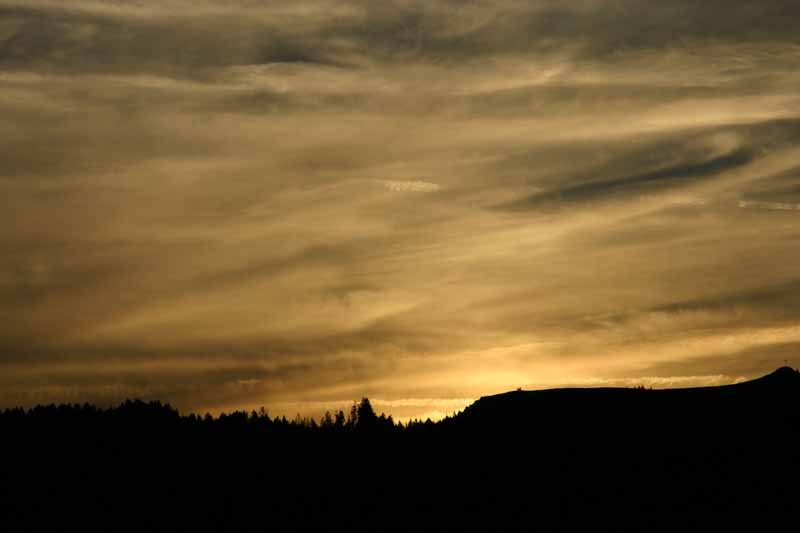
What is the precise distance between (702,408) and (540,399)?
1517 centimetres

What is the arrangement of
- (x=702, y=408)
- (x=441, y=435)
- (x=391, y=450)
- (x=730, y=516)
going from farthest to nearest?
1. (x=391, y=450)
2. (x=441, y=435)
3. (x=702, y=408)
4. (x=730, y=516)

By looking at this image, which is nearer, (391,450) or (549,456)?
(549,456)

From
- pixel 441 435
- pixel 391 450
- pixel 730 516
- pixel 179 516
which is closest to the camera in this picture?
pixel 730 516

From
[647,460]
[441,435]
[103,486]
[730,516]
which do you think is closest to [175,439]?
[103,486]

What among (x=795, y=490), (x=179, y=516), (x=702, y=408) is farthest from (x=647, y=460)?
(x=179, y=516)

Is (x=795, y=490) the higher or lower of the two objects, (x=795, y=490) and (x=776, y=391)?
the lower

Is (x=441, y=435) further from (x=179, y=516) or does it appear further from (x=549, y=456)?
(x=179, y=516)

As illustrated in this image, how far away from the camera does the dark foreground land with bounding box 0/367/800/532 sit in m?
93.5

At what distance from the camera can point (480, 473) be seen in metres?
102

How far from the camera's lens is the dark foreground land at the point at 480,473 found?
93500 millimetres

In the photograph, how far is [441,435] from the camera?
361 feet

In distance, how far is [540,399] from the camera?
331ft

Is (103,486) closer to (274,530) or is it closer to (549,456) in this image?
(274,530)

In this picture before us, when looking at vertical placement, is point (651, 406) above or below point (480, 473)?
above
